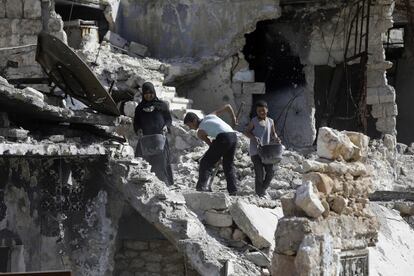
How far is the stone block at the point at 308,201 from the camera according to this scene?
35.6 feet

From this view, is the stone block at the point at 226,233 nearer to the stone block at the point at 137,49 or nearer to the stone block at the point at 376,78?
the stone block at the point at 137,49

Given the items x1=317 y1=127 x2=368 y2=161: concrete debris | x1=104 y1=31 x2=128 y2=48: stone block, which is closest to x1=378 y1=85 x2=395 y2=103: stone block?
x1=104 y1=31 x2=128 y2=48: stone block

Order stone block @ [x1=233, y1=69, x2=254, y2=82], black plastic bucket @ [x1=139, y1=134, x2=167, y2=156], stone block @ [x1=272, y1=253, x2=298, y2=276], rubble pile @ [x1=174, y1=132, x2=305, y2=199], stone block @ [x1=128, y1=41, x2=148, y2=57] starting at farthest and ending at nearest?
1. stone block @ [x1=233, y1=69, x2=254, y2=82]
2. stone block @ [x1=128, y1=41, x2=148, y2=57]
3. rubble pile @ [x1=174, y1=132, x2=305, y2=199]
4. black plastic bucket @ [x1=139, y1=134, x2=167, y2=156]
5. stone block @ [x1=272, y1=253, x2=298, y2=276]

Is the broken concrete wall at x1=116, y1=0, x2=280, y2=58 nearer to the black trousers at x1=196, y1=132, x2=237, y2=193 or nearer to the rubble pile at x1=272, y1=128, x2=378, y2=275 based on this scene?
the black trousers at x1=196, y1=132, x2=237, y2=193

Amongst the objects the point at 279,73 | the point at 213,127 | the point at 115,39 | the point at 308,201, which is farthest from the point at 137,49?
the point at 308,201

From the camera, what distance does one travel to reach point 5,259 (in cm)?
1298

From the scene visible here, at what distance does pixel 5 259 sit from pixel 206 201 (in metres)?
2.27

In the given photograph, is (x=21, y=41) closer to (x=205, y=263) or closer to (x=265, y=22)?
(x=265, y=22)

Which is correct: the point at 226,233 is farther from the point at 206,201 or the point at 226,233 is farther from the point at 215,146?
the point at 215,146

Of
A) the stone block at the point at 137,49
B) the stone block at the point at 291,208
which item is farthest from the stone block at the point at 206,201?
the stone block at the point at 137,49

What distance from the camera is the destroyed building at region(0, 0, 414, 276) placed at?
39.0 ft

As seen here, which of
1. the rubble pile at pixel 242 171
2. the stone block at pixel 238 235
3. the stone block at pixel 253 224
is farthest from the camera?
the rubble pile at pixel 242 171

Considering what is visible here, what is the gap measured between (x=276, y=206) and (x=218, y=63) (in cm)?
712

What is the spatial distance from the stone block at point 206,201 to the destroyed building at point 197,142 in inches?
0.6
